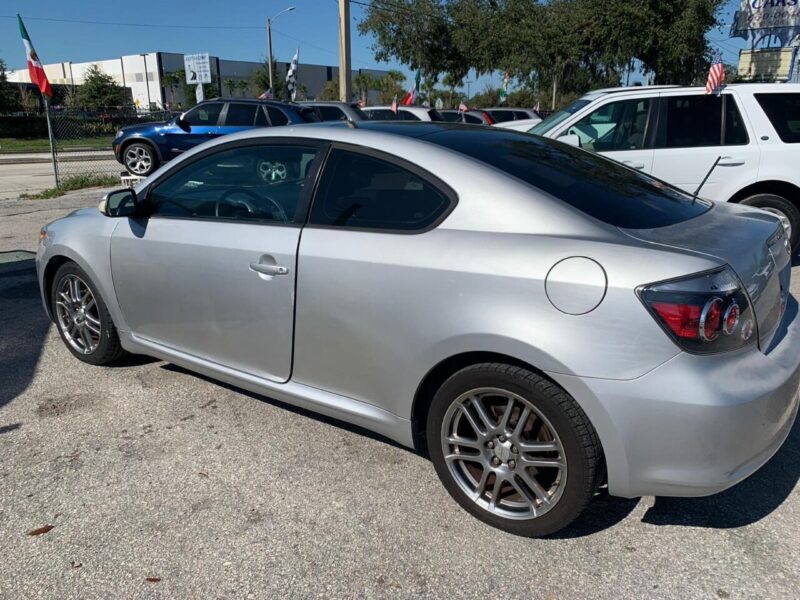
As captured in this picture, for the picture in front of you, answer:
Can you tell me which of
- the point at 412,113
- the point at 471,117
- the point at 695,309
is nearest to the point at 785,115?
the point at 695,309

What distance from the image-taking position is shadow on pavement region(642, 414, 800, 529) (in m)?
2.71

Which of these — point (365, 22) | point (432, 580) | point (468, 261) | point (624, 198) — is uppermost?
point (365, 22)

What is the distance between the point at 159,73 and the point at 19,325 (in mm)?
85099

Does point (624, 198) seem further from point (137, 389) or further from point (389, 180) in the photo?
point (137, 389)

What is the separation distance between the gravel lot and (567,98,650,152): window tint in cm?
425

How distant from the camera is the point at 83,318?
4.23 metres

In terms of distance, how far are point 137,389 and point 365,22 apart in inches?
1398

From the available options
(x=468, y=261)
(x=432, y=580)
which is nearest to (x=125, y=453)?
(x=432, y=580)

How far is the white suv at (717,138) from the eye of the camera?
6.34m

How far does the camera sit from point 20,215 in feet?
35.3

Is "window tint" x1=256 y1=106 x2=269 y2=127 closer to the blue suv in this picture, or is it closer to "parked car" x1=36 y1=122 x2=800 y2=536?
the blue suv

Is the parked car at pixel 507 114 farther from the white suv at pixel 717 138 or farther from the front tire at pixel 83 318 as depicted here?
the front tire at pixel 83 318

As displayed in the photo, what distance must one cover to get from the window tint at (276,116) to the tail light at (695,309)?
11.9m

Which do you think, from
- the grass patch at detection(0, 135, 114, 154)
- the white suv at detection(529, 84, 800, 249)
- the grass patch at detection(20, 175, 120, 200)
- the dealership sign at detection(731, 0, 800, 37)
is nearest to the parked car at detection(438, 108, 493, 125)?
the grass patch at detection(20, 175, 120, 200)
